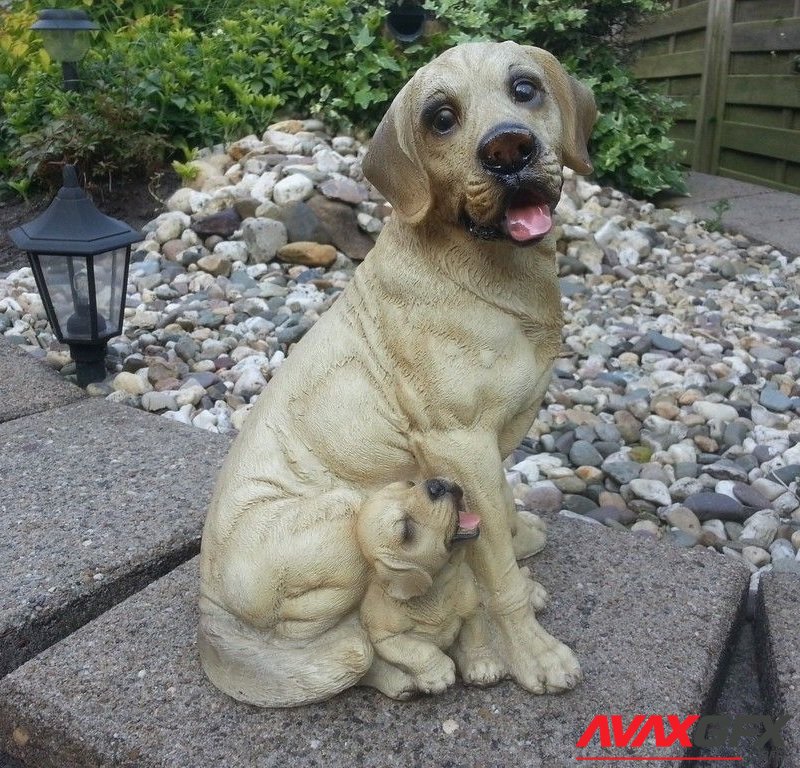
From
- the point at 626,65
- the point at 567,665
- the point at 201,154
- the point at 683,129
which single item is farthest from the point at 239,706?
the point at 683,129

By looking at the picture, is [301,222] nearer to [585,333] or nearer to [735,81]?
[585,333]

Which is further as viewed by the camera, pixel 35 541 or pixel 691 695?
pixel 35 541

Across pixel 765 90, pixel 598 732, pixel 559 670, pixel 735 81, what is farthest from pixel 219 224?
pixel 735 81

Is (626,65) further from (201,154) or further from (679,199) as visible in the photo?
(201,154)

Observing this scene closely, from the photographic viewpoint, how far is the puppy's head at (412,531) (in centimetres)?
161

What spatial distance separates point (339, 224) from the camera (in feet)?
16.6

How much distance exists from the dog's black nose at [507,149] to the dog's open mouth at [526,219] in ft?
0.20

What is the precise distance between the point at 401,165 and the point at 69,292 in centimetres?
255

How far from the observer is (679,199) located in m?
6.71

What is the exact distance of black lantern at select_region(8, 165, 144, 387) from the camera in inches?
139

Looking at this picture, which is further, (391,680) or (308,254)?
(308,254)

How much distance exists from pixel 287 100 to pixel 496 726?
17.8 feet

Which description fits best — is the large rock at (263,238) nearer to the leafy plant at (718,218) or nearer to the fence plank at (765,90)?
the leafy plant at (718,218)

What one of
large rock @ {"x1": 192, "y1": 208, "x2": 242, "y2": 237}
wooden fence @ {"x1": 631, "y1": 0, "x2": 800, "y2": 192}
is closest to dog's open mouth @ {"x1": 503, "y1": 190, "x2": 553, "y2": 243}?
large rock @ {"x1": 192, "y1": 208, "x2": 242, "y2": 237}
